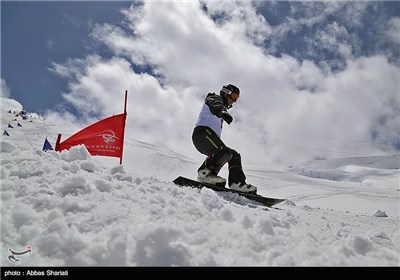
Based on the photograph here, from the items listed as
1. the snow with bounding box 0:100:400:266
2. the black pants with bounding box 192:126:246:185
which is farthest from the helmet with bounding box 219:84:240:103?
the snow with bounding box 0:100:400:266

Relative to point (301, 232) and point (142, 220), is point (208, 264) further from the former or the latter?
point (301, 232)

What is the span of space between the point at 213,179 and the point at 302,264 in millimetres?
3112

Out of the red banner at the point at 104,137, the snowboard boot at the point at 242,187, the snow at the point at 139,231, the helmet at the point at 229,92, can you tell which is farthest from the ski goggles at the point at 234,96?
the red banner at the point at 104,137

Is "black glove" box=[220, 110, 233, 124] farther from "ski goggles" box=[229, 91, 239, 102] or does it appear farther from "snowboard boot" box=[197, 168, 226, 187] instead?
"snowboard boot" box=[197, 168, 226, 187]

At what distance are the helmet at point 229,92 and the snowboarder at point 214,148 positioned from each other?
172 mm

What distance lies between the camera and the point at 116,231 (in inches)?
86.4

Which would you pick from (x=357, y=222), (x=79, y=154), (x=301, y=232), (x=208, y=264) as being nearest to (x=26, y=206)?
(x=208, y=264)

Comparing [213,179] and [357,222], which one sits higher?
[213,179]

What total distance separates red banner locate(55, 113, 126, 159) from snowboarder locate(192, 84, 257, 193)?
3.98m

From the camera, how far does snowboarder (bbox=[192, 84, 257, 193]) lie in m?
5.16

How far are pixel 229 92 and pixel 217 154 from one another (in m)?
1.17

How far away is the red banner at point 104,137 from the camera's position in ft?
28.1

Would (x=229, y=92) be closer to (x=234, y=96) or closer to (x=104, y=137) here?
(x=234, y=96)
